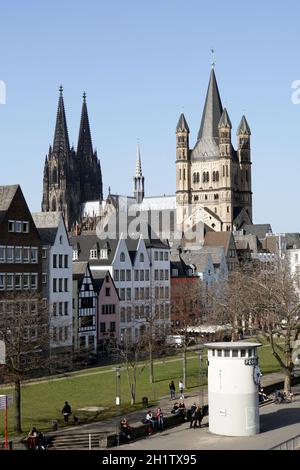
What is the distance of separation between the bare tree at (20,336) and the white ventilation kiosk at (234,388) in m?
10.9

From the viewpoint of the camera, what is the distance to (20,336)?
51.8 m

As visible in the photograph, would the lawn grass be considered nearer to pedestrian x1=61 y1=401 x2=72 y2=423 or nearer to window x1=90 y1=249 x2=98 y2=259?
pedestrian x1=61 y1=401 x2=72 y2=423

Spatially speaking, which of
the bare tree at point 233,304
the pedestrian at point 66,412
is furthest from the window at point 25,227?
the pedestrian at point 66,412

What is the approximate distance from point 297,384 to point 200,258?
53525 mm

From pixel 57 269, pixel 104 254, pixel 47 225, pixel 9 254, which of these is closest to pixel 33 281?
pixel 9 254

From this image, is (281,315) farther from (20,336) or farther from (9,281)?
(20,336)

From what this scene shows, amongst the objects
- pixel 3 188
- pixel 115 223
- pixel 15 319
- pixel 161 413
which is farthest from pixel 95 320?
pixel 115 223

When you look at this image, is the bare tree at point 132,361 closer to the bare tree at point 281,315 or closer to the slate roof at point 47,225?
the bare tree at point 281,315

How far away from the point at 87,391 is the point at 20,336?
12211 millimetres

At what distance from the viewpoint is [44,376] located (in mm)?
71500

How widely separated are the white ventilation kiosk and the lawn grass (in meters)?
8.59

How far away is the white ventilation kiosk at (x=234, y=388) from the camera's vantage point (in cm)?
4659

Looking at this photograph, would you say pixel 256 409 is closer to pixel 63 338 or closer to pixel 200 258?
pixel 63 338

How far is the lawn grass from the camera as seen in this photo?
173 ft
